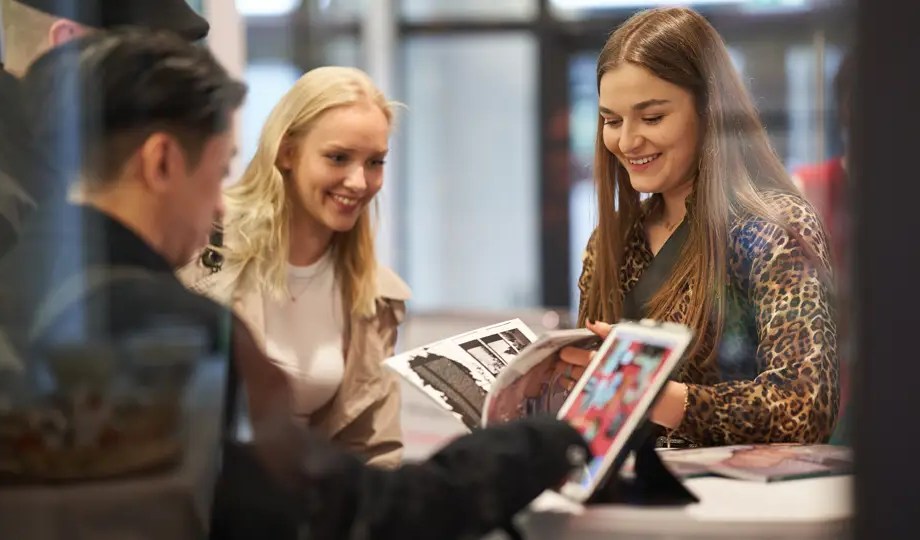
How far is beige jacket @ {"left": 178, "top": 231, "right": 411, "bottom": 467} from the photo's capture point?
169 centimetres

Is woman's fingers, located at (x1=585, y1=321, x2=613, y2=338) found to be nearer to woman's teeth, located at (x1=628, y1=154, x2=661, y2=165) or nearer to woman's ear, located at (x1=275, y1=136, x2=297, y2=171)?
woman's teeth, located at (x1=628, y1=154, x2=661, y2=165)

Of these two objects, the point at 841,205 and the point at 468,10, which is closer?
the point at 841,205

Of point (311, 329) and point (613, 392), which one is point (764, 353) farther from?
point (311, 329)

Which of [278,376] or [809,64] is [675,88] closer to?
[809,64]

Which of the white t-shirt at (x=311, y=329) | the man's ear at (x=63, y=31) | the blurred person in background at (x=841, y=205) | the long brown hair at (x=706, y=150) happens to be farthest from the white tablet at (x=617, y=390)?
the man's ear at (x=63, y=31)

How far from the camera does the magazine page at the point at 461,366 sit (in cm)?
186

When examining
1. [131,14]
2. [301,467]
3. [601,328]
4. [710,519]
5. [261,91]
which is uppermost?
[131,14]

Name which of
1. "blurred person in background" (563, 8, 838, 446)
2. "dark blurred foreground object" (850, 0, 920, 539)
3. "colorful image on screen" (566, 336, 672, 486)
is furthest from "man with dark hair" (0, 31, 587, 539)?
"dark blurred foreground object" (850, 0, 920, 539)

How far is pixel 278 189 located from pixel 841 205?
882 millimetres

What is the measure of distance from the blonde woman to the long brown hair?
0.42 m

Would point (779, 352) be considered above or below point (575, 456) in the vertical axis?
above

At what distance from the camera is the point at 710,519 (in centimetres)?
165

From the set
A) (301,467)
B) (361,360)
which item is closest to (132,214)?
(301,467)

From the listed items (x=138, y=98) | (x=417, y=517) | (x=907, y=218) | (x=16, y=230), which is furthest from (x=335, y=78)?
(x=907, y=218)
